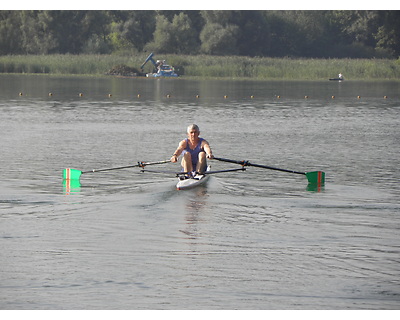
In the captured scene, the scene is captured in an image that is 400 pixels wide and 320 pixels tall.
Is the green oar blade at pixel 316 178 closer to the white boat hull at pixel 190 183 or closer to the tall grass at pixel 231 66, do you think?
the white boat hull at pixel 190 183

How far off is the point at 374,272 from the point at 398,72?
6131 cm

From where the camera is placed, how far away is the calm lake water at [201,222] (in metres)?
11.4

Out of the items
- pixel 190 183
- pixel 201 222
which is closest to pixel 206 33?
pixel 190 183

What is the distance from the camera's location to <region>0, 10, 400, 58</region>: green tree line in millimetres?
83125

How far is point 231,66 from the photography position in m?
73.8

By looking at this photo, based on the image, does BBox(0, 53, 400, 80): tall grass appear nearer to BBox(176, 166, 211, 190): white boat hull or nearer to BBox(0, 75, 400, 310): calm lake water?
BBox(0, 75, 400, 310): calm lake water

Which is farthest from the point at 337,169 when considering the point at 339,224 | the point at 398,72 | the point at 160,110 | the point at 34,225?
the point at 398,72

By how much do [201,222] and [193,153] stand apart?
3.75 m

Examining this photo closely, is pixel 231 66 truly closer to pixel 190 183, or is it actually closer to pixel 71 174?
pixel 71 174

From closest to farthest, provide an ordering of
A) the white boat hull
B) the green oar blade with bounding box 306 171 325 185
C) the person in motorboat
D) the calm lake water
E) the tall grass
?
the calm lake water
the white boat hull
the person in motorboat
the green oar blade with bounding box 306 171 325 185
the tall grass

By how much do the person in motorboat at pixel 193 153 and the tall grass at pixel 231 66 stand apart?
2112 inches

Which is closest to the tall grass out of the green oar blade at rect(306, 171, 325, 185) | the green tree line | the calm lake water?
the green tree line

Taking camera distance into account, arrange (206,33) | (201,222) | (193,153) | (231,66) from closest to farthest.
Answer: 1. (201,222)
2. (193,153)
3. (231,66)
4. (206,33)

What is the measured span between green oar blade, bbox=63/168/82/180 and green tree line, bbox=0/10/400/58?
62.9 meters
